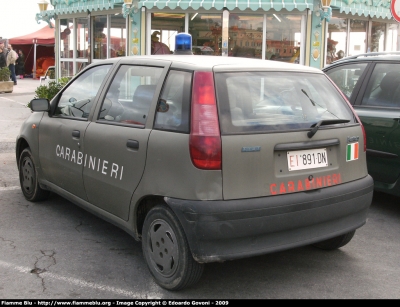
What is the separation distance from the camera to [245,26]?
12.7m

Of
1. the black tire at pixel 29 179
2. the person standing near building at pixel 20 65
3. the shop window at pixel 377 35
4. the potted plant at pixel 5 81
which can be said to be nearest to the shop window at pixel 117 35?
the shop window at pixel 377 35

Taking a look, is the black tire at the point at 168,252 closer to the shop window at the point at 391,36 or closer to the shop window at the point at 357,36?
the shop window at the point at 357,36

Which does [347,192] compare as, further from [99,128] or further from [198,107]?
[99,128]

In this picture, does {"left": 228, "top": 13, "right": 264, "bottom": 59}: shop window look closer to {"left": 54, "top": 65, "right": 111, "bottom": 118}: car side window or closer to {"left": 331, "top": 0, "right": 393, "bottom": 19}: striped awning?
{"left": 331, "top": 0, "right": 393, "bottom": 19}: striped awning

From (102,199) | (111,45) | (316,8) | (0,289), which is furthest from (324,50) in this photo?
(0,289)

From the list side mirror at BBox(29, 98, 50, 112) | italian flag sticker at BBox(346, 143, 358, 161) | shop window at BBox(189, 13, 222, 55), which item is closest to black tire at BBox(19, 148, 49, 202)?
side mirror at BBox(29, 98, 50, 112)

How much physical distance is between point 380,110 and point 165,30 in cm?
832

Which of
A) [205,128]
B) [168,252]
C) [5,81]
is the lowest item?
[168,252]

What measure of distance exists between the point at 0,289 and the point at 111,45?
36.1 ft

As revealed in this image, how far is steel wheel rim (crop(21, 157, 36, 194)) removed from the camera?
570 cm

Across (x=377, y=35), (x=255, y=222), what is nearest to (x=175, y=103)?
(x=255, y=222)

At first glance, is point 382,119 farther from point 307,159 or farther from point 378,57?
point 307,159

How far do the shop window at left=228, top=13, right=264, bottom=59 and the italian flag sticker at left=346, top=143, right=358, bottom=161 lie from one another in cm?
891

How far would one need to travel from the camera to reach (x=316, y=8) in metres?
12.3
